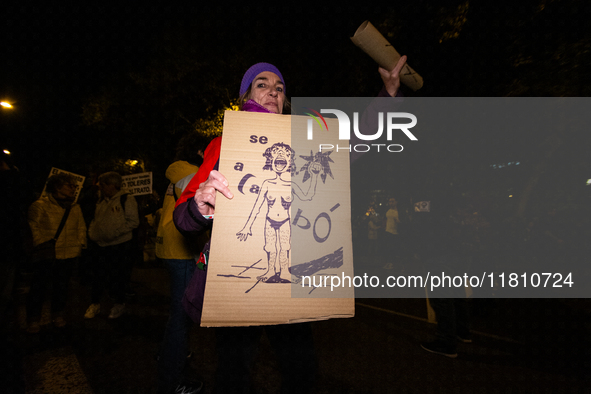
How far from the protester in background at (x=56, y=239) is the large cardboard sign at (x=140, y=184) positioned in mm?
2476

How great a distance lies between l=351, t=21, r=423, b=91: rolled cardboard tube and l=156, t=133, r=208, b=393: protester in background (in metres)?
1.44

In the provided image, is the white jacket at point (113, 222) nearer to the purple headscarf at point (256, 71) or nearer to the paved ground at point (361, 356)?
the paved ground at point (361, 356)

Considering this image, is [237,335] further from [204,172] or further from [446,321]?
[446,321]

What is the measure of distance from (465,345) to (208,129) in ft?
29.2

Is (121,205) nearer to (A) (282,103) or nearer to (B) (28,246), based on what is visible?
(B) (28,246)

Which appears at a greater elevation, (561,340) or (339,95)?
(339,95)

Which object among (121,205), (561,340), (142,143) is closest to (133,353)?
(121,205)

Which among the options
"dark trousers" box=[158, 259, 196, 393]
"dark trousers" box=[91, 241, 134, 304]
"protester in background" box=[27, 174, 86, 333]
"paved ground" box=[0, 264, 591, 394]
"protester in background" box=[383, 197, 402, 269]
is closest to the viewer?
"dark trousers" box=[158, 259, 196, 393]

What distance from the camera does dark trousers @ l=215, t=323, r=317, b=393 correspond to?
59.1 inches

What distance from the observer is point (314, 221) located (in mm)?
1355

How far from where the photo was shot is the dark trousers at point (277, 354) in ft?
4.92

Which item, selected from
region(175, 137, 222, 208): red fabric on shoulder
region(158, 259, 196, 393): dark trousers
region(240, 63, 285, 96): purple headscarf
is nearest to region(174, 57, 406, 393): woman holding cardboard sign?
region(175, 137, 222, 208): red fabric on shoulder

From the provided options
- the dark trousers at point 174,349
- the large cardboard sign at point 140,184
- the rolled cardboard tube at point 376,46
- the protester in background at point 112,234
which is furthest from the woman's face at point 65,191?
the rolled cardboard tube at point 376,46

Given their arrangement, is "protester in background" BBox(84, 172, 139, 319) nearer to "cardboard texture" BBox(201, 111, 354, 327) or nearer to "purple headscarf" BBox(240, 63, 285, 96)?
"purple headscarf" BBox(240, 63, 285, 96)
